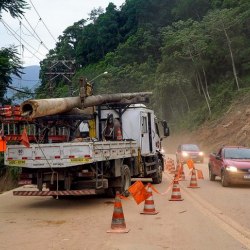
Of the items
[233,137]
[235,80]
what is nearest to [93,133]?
[233,137]

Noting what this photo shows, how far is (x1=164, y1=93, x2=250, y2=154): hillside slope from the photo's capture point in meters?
44.5

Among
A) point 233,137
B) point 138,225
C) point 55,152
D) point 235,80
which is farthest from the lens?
point 235,80

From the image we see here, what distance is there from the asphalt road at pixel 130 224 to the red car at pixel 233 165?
5.86ft

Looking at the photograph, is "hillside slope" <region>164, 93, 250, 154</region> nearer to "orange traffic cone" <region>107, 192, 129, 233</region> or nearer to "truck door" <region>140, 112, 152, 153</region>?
"truck door" <region>140, 112, 152, 153</region>

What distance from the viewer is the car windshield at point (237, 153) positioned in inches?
722

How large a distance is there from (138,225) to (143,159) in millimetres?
8081

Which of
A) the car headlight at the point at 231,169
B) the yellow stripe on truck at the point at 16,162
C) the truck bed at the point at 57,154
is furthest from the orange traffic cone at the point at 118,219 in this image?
the car headlight at the point at 231,169

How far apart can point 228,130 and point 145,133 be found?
31106 mm

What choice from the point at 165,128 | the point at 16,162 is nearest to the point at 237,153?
the point at 165,128

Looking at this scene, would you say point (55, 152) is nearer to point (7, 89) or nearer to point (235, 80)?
point (7, 89)

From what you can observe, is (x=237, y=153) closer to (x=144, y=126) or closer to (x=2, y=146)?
(x=144, y=126)

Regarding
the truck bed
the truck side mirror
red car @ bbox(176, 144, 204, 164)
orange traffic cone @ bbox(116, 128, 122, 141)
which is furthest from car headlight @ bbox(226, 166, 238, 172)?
red car @ bbox(176, 144, 204, 164)

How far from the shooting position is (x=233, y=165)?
17.2 meters

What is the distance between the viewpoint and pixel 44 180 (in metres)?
12.8
